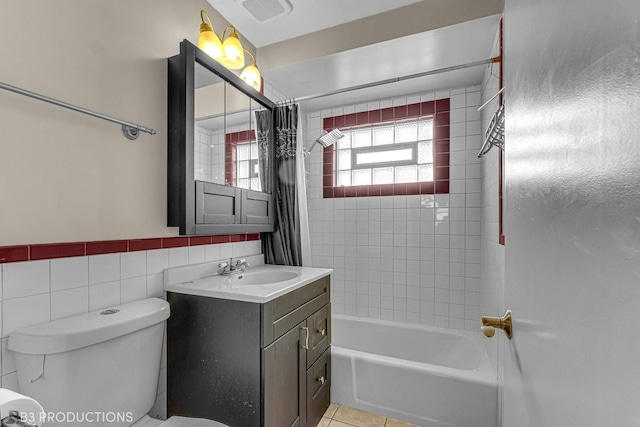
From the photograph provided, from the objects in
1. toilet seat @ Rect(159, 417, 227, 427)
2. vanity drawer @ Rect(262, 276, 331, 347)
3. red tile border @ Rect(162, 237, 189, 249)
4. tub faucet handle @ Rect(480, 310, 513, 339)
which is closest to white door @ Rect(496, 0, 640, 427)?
tub faucet handle @ Rect(480, 310, 513, 339)

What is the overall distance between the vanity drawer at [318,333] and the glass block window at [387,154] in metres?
1.30

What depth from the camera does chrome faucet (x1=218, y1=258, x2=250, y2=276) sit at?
5.39 ft

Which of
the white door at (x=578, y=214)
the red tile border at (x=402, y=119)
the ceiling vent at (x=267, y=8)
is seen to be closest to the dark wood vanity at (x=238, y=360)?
the white door at (x=578, y=214)

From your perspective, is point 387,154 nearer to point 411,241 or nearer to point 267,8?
point 411,241

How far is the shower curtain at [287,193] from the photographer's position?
2.02 metres

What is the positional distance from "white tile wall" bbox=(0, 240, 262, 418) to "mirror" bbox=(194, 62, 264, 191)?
1.53 feet

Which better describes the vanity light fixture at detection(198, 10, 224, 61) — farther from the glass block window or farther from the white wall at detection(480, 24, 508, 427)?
the white wall at detection(480, 24, 508, 427)

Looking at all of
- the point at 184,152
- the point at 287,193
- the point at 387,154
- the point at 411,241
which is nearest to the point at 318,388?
the point at 287,193

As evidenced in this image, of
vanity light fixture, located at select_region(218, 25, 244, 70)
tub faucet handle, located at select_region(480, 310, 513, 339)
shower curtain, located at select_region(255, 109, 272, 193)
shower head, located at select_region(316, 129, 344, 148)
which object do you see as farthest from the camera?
shower head, located at select_region(316, 129, 344, 148)

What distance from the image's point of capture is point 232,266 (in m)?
1.69

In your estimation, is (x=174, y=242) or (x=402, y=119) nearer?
(x=174, y=242)

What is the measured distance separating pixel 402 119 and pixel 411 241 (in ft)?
3.38

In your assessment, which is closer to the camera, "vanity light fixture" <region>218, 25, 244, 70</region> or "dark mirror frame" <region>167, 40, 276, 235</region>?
"dark mirror frame" <region>167, 40, 276, 235</region>

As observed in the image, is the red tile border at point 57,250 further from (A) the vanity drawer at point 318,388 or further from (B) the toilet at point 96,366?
(A) the vanity drawer at point 318,388
